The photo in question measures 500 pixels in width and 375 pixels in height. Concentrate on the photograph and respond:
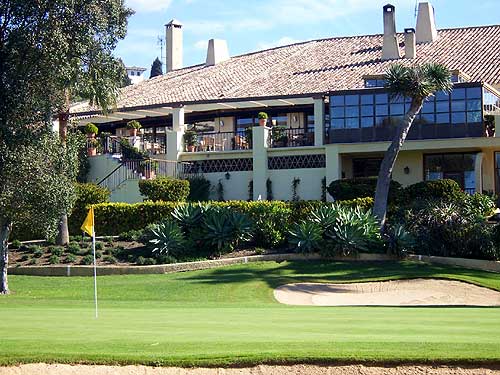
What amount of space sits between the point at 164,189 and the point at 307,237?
29.2ft

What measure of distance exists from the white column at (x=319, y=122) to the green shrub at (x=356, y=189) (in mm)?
5196

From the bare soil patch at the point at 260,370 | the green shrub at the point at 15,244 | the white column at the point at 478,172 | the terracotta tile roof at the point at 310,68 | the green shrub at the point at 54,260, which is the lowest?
the green shrub at the point at 54,260

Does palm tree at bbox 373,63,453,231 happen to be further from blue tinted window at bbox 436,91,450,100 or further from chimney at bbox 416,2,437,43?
chimney at bbox 416,2,437,43

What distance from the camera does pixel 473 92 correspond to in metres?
36.0

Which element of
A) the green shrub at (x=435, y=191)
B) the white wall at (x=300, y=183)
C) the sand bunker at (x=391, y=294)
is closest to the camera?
the sand bunker at (x=391, y=294)

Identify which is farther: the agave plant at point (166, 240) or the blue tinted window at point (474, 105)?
the blue tinted window at point (474, 105)

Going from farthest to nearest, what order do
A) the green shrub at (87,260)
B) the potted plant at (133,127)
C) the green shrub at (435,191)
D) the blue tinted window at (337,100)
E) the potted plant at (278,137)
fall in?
1. the potted plant at (133,127)
2. the potted plant at (278,137)
3. the blue tinted window at (337,100)
4. the green shrub at (435,191)
5. the green shrub at (87,260)

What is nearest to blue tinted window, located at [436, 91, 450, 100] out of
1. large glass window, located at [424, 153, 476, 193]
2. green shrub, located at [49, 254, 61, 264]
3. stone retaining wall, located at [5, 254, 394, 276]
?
large glass window, located at [424, 153, 476, 193]

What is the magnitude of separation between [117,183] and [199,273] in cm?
1407

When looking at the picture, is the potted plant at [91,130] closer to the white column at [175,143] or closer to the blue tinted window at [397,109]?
the white column at [175,143]

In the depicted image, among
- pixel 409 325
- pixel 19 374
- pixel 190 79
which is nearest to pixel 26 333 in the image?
pixel 19 374

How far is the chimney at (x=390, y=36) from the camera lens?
144 ft

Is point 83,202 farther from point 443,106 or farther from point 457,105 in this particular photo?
point 457,105

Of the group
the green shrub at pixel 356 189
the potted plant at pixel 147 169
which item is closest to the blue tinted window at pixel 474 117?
the green shrub at pixel 356 189
